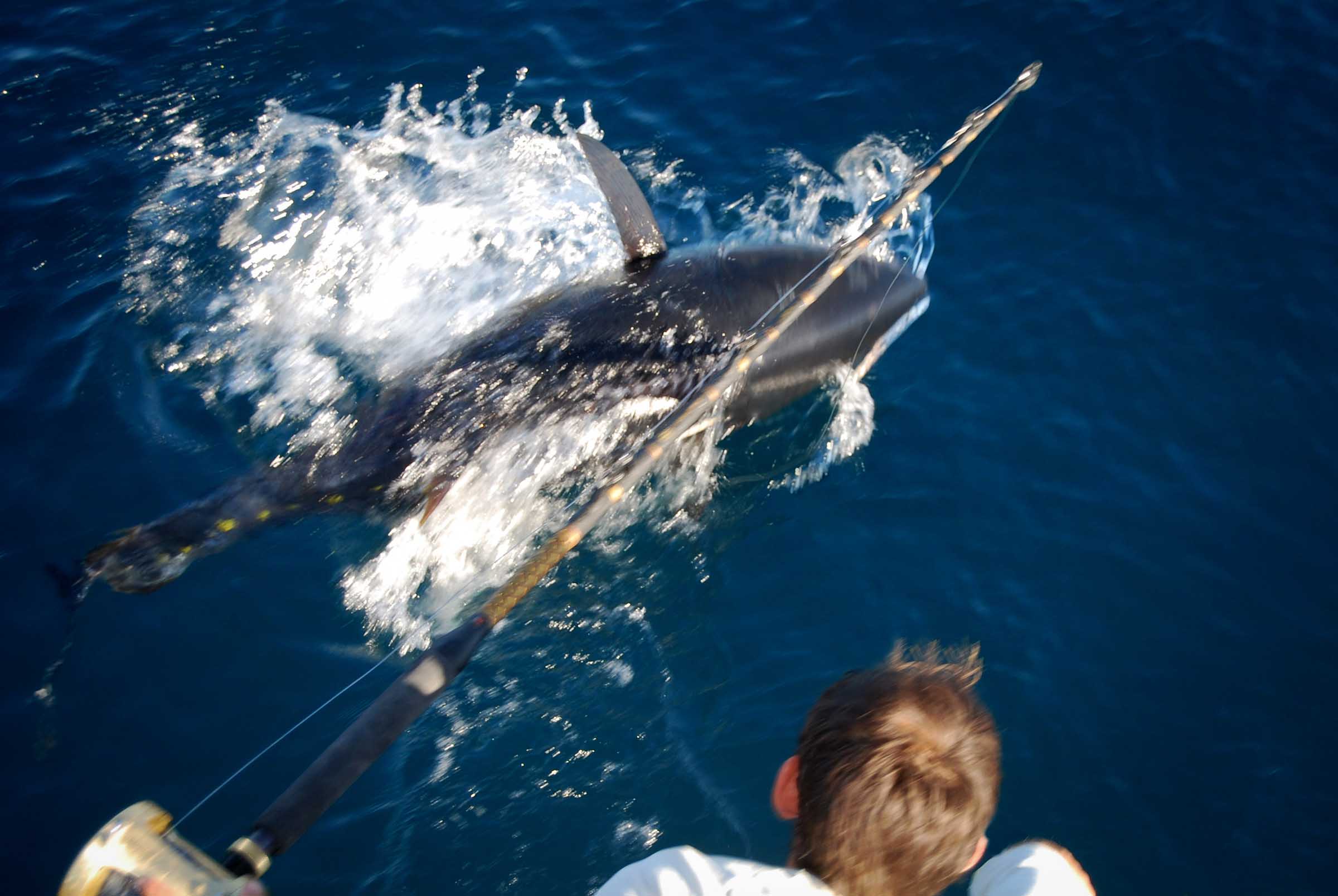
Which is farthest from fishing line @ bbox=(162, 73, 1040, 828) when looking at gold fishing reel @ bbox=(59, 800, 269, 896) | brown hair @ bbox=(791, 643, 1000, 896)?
brown hair @ bbox=(791, 643, 1000, 896)

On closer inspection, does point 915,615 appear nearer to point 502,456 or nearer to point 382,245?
point 502,456

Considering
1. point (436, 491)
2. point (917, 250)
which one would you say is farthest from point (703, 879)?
point (917, 250)

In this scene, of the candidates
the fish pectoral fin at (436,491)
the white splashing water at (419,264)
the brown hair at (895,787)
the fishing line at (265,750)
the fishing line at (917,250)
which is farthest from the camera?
the fishing line at (917,250)

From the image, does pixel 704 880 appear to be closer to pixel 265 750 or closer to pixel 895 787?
pixel 895 787

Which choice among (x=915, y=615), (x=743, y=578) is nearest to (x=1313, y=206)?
(x=915, y=615)

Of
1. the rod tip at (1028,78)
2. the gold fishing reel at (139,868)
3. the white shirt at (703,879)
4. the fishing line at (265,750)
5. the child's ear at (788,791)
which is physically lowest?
the fishing line at (265,750)

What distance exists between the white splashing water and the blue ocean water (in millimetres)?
39

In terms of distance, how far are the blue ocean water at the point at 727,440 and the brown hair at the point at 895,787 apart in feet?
7.36

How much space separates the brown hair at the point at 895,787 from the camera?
161 cm

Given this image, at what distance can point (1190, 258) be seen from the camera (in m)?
6.07

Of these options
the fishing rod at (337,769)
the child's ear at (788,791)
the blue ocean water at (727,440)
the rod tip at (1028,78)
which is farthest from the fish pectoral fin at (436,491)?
the rod tip at (1028,78)

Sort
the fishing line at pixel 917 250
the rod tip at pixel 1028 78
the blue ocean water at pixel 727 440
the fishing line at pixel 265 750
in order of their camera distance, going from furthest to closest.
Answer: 1. the rod tip at pixel 1028 78
2. the fishing line at pixel 917 250
3. the blue ocean water at pixel 727 440
4. the fishing line at pixel 265 750

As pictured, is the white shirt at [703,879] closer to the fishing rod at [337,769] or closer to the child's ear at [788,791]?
the child's ear at [788,791]

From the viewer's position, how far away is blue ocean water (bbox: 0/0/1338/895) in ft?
12.8
